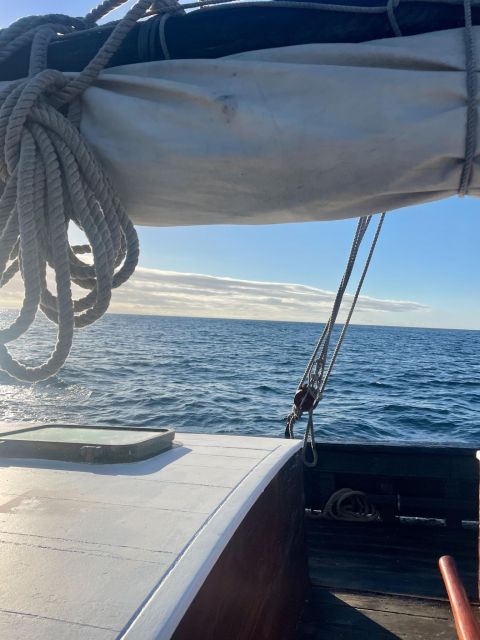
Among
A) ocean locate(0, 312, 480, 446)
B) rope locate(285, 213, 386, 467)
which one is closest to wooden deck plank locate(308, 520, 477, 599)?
rope locate(285, 213, 386, 467)

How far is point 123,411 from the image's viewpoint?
562 inches

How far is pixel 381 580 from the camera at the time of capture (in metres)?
3.28

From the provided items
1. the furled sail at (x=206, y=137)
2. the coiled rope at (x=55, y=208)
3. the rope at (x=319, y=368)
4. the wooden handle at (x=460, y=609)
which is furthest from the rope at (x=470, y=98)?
the rope at (x=319, y=368)

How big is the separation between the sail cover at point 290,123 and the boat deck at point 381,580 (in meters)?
1.99

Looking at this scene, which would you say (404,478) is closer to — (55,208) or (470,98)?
(470,98)

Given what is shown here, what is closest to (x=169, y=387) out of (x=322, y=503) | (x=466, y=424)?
(x=466, y=424)

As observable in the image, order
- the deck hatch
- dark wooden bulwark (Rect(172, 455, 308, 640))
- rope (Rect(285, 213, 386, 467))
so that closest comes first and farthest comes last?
1. dark wooden bulwark (Rect(172, 455, 308, 640))
2. the deck hatch
3. rope (Rect(285, 213, 386, 467))

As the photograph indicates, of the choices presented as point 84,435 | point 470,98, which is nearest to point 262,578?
point 84,435

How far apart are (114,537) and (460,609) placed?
3.62 ft

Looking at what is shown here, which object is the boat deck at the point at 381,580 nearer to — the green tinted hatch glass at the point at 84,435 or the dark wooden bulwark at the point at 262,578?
the dark wooden bulwark at the point at 262,578

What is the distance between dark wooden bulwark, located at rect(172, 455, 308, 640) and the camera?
4.80ft

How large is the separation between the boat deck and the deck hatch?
1113 millimetres

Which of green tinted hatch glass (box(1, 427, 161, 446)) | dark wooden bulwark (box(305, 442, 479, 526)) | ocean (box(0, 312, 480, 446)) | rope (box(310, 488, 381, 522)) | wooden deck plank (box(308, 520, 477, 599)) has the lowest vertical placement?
Result: ocean (box(0, 312, 480, 446))

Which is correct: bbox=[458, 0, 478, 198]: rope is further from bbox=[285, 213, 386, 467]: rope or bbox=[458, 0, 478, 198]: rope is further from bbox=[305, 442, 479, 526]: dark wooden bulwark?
bbox=[305, 442, 479, 526]: dark wooden bulwark
